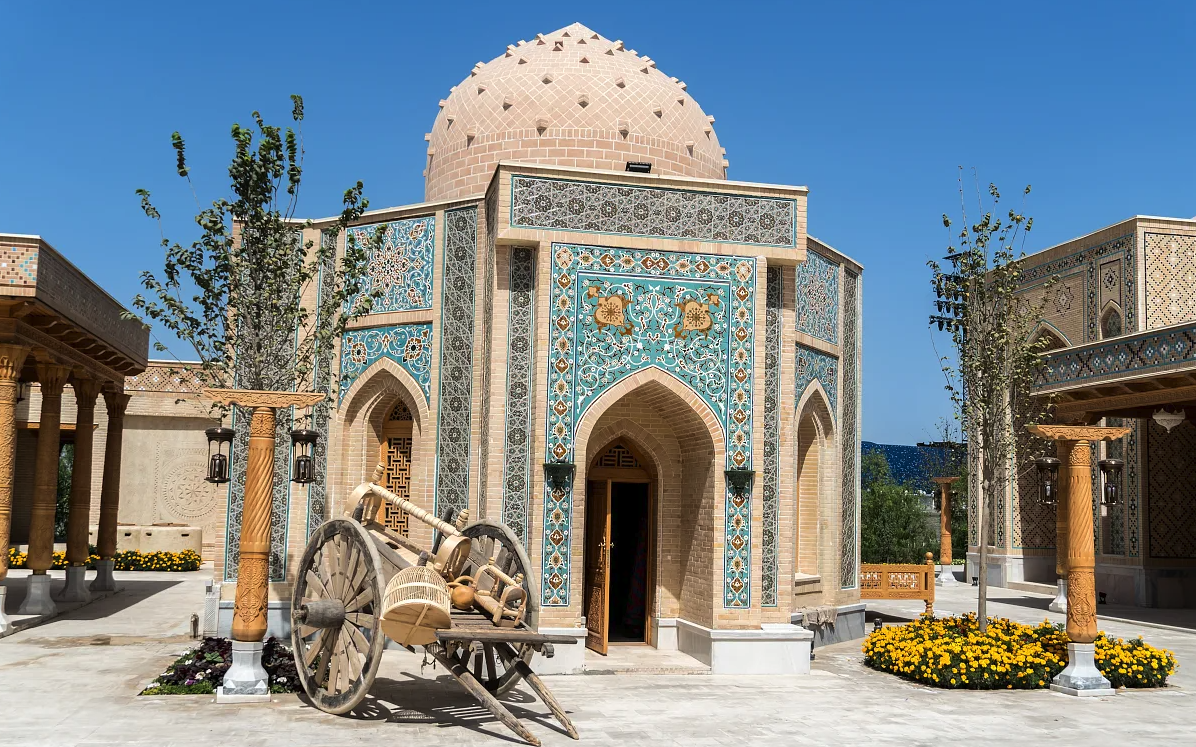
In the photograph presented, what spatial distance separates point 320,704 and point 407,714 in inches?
28.7

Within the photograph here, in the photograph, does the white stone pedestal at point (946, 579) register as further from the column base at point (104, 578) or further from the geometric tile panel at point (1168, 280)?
the column base at point (104, 578)

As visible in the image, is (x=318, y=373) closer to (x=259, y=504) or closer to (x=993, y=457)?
(x=259, y=504)

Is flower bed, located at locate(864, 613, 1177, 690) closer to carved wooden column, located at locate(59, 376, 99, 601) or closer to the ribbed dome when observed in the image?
the ribbed dome

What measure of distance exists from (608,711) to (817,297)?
7.32 meters

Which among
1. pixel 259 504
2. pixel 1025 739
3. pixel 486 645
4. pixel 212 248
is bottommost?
pixel 1025 739

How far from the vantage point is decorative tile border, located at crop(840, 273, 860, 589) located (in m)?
15.5

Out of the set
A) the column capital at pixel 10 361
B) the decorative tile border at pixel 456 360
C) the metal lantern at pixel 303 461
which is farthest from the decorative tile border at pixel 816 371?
the column capital at pixel 10 361

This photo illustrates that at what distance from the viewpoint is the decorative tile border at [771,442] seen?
12555 mm

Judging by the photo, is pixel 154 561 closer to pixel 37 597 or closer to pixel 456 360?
pixel 37 597

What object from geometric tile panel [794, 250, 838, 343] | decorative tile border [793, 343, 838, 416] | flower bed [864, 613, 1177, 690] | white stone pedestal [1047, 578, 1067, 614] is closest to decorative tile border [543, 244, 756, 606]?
decorative tile border [793, 343, 838, 416]

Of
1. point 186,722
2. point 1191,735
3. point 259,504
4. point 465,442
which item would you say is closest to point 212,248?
point 259,504

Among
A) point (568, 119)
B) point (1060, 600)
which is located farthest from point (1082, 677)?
point (1060, 600)

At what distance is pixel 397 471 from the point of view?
13992 millimetres

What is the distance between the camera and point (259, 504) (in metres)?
9.59
